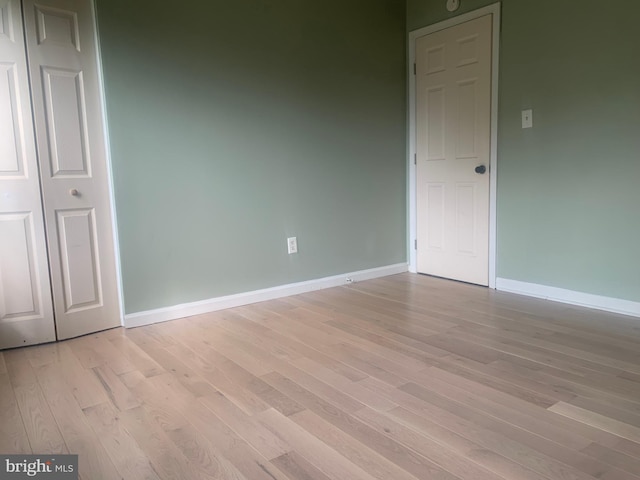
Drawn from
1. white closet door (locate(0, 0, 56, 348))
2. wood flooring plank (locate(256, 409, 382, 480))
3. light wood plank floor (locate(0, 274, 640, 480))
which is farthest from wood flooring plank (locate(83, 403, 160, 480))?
white closet door (locate(0, 0, 56, 348))

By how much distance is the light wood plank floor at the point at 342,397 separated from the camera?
157cm

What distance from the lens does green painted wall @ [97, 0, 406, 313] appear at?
2932mm

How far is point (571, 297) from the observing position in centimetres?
325

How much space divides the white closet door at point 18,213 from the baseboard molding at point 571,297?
3.13 m

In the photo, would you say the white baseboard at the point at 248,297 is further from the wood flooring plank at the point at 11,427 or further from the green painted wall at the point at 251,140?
the wood flooring plank at the point at 11,427

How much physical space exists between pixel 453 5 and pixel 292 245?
7.36 ft

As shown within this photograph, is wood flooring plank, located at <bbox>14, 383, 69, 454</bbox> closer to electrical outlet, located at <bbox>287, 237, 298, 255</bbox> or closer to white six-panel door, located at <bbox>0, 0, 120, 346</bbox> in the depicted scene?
white six-panel door, located at <bbox>0, 0, 120, 346</bbox>

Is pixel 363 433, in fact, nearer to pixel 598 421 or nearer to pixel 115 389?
pixel 598 421

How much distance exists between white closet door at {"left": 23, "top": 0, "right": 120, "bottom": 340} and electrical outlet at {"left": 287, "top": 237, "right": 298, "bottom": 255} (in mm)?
1251

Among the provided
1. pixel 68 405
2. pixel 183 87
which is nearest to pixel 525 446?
pixel 68 405

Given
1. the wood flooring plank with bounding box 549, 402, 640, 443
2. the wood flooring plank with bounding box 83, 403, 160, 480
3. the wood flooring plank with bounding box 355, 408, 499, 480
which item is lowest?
the wood flooring plank with bounding box 549, 402, 640, 443

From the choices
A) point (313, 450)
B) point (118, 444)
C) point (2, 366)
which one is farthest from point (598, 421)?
point (2, 366)

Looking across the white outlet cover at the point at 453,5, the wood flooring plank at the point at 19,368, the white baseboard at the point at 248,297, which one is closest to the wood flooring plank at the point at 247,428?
the wood flooring plank at the point at 19,368

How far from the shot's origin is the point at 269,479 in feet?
4.87
